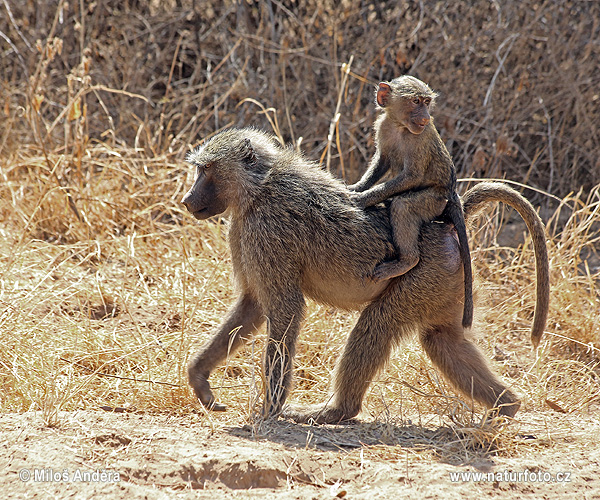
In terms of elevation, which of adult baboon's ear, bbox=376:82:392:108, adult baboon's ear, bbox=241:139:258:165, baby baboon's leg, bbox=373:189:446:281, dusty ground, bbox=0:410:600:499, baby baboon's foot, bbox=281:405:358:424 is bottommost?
baby baboon's foot, bbox=281:405:358:424

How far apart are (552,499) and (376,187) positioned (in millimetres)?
1521

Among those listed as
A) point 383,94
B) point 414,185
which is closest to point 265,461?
point 414,185

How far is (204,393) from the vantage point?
3.50m

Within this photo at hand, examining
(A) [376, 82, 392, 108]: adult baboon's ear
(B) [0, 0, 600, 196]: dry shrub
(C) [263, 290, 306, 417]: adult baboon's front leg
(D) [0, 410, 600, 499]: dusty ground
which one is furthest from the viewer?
(B) [0, 0, 600, 196]: dry shrub

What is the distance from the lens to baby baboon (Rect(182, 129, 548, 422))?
3447mm

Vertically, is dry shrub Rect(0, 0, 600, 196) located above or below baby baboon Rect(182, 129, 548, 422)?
above

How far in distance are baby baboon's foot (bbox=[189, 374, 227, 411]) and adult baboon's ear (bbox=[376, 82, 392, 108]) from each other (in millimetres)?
1547

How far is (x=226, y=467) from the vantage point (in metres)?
2.82

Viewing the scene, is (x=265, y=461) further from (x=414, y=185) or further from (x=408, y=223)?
(x=414, y=185)

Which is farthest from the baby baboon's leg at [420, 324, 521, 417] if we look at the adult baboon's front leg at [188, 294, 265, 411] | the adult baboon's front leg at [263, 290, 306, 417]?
the adult baboon's front leg at [188, 294, 265, 411]

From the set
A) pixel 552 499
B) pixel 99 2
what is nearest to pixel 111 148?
pixel 99 2

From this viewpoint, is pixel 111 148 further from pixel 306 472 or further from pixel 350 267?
pixel 306 472

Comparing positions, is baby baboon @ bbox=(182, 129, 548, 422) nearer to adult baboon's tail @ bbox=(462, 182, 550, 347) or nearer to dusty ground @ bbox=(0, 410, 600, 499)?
adult baboon's tail @ bbox=(462, 182, 550, 347)

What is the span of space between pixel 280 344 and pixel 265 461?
0.65 m
